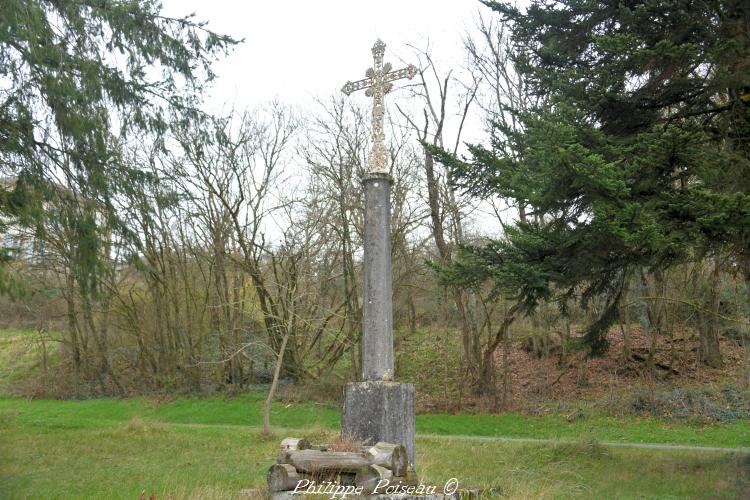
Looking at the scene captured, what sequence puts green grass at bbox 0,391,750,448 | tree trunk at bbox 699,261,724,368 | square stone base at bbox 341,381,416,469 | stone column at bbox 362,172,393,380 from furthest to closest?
tree trunk at bbox 699,261,724,368
green grass at bbox 0,391,750,448
stone column at bbox 362,172,393,380
square stone base at bbox 341,381,416,469

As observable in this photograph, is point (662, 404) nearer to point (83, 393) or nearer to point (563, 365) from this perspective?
point (563, 365)

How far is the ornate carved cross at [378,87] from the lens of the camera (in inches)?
328

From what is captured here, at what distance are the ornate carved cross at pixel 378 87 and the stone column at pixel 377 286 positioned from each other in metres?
0.25

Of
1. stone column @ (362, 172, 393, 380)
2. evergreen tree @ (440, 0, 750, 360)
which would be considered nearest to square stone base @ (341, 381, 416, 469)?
stone column @ (362, 172, 393, 380)

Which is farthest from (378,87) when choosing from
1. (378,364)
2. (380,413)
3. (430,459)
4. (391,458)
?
(430,459)

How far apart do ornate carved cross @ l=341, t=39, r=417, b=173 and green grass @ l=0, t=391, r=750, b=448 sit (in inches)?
382

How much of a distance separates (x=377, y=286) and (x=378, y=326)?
1.67ft

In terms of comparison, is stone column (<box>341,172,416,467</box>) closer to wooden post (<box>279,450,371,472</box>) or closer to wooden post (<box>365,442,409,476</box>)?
wooden post (<box>365,442,409,476</box>)

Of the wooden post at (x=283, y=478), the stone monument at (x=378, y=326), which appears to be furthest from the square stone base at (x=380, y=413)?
the wooden post at (x=283, y=478)

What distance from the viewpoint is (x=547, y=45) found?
1107 cm

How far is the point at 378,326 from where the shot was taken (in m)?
7.88

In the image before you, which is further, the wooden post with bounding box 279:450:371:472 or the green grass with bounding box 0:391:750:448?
the green grass with bounding box 0:391:750:448

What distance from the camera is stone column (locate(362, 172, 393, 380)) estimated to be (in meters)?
7.75

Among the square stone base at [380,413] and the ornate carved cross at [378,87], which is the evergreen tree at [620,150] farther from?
the square stone base at [380,413]
